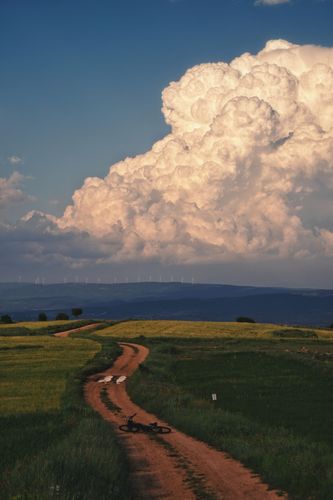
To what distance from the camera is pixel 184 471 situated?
859 inches

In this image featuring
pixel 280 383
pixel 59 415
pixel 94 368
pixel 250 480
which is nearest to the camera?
pixel 250 480

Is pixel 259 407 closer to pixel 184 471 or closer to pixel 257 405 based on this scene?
pixel 257 405

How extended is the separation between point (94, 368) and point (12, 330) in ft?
238

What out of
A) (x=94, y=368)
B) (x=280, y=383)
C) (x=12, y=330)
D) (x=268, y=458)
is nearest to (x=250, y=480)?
(x=268, y=458)

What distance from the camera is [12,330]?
5074 inches

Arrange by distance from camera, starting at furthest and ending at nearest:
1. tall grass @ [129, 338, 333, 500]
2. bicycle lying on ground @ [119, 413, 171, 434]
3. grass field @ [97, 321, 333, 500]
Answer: bicycle lying on ground @ [119, 413, 171, 434], grass field @ [97, 321, 333, 500], tall grass @ [129, 338, 333, 500]

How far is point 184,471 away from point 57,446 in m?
4.53

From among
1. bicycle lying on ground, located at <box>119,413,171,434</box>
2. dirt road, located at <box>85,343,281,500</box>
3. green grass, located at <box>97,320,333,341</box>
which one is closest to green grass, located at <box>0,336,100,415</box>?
bicycle lying on ground, located at <box>119,413,171,434</box>

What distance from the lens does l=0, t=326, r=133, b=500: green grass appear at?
16.1 m

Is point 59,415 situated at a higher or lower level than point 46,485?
lower

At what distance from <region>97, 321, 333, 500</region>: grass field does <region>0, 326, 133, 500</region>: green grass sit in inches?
187

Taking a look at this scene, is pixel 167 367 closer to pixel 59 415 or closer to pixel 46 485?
pixel 59 415

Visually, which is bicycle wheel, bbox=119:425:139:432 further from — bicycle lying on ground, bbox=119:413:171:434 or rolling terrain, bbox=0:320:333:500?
rolling terrain, bbox=0:320:333:500

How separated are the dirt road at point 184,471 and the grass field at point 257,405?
28.3 inches
